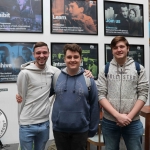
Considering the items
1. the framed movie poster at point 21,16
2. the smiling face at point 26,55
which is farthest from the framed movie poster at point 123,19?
the smiling face at point 26,55

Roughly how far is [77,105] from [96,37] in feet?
7.13

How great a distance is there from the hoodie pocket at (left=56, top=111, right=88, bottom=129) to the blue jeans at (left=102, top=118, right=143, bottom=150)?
30 cm

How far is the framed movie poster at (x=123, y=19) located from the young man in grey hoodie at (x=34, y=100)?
206 cm

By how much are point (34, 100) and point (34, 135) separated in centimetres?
30

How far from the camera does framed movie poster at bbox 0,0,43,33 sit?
10.2 feet

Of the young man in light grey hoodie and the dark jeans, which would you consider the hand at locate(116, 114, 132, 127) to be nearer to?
the dark jeans

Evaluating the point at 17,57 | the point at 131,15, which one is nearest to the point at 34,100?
the point at 17,57

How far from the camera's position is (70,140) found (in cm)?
167

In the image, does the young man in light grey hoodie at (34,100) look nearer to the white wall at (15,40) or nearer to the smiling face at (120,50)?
the smiling face at (120,50)

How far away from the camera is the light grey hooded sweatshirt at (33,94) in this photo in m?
1.78

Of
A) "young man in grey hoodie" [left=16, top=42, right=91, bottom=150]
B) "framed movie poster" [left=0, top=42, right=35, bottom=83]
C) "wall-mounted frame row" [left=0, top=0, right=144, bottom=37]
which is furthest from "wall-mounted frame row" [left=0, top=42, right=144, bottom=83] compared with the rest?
"young man in grey hoodie" [left=16, top=42, right=91, bottom=150]

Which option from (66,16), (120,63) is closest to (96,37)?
(66,16)

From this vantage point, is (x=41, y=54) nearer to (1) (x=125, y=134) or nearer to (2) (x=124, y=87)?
(2) (x=124, y=87)

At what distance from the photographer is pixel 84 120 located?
5.36 ft
